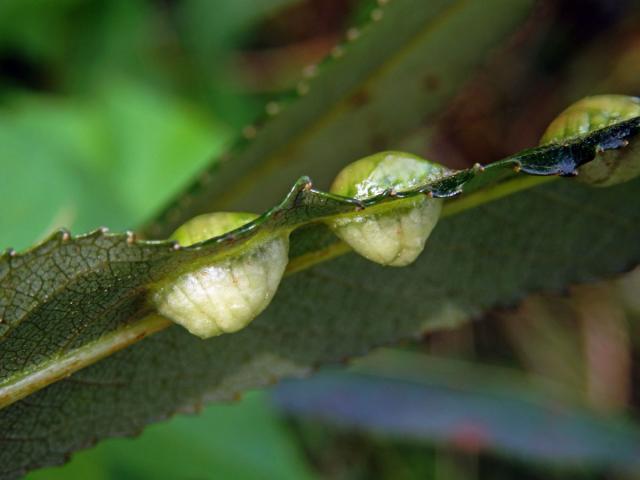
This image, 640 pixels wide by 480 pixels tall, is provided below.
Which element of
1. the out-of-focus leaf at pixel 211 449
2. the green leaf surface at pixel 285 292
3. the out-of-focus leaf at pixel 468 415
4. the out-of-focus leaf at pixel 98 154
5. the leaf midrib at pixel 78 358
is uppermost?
the out-of-focus leaf at pixel 98 154

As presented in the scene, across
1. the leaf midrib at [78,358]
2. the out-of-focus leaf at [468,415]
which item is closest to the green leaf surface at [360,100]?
the leaf midrib at [78,358]

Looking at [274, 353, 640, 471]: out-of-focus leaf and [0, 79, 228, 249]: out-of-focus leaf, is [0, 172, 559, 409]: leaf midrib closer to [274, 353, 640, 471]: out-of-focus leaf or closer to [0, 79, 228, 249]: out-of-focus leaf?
[0, 79, 228, 249]: out-of-focus leaf

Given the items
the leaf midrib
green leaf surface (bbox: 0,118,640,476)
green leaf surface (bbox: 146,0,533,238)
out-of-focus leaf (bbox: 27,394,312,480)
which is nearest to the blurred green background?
out-of-focus leaf (bbox: 27,394,312,480)

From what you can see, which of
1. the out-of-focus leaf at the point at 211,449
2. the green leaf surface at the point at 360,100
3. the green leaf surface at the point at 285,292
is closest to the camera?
the green leaf surface at the point at 285,292

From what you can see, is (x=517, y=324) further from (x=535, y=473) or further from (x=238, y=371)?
(x=238, y=371)

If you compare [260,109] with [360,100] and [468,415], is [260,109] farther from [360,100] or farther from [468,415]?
[360,100]

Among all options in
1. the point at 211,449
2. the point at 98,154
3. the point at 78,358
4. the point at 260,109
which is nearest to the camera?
the point at 78,358

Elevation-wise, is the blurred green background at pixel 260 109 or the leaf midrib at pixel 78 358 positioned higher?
the blurred green background at pixel 260 109

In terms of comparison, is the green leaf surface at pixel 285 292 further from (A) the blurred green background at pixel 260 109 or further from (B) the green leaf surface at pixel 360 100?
(A) the blurred green background at pixel 260 109

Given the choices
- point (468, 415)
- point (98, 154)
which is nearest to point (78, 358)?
point (98, 154)
